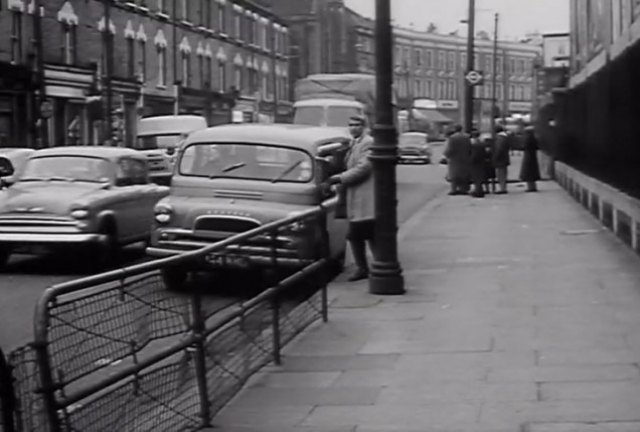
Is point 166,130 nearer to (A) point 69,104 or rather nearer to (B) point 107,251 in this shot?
(A) point 69,104

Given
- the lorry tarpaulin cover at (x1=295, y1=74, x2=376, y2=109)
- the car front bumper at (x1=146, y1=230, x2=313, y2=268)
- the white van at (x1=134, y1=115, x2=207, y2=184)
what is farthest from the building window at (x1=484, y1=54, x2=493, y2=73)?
the car front bumper at (x1=146, y1=230, x2=313, y2=268)

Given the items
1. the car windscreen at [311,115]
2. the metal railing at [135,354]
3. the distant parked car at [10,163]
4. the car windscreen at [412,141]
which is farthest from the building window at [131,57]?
the metal railing at [135,354]

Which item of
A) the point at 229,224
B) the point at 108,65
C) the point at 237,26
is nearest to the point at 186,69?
the point at 237,26

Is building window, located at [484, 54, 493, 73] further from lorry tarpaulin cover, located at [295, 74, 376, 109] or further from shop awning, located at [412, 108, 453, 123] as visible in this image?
lorry tarpaulin cover, located at [295, 74, 376, 109]

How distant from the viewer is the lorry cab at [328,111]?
34.4 meters

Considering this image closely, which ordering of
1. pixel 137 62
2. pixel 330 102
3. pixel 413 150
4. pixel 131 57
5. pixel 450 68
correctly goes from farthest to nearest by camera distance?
pixel 450 68
pixel 413 150
pixel 137 62
pixel 131 57
pixel 330 102

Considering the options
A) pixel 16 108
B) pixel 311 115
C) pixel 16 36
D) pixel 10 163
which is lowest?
pixel 10 163

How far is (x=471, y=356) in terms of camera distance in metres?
9.74

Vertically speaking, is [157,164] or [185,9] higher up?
[185,9]

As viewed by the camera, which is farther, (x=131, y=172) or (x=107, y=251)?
(x=131, y=172)

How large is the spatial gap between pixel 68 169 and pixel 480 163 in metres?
16.1

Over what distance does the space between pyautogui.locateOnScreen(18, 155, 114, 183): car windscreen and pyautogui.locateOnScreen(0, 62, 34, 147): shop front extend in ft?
76.1

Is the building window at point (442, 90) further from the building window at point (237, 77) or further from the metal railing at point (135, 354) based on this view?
the metal railing at point (135, 354)

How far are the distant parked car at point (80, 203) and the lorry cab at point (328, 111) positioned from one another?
52.0 feet
